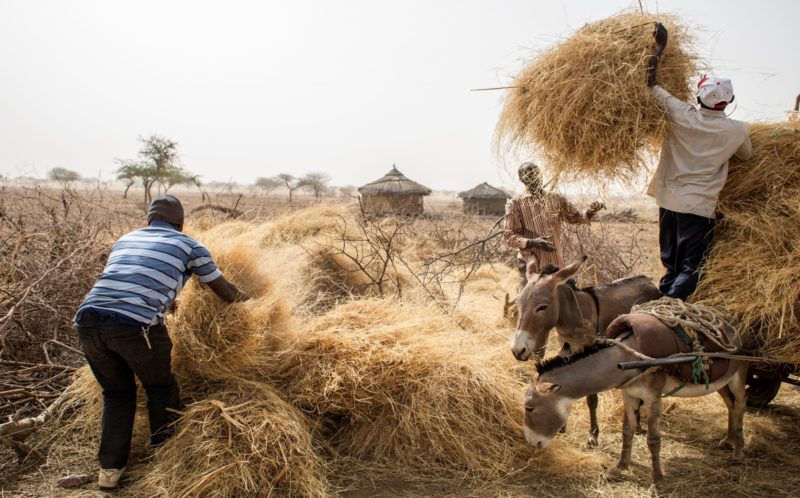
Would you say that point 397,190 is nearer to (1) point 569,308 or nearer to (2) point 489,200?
(2) point 489,200

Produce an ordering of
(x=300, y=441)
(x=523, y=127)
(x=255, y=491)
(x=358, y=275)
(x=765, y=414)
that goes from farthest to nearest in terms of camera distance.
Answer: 1. (x=358, y=275)
2. (x=765, y=414)
3. (x=523, y=127)
4. (x=300, y=441)
5. (x=255, y=491)

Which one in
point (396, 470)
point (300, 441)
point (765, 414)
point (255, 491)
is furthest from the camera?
point (765, 414)

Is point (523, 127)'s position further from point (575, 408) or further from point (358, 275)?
point (358, 275)

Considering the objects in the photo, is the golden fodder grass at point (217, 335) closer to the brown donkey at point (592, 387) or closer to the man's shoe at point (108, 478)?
the man's shoe at point (108, 478)

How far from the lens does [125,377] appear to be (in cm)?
310

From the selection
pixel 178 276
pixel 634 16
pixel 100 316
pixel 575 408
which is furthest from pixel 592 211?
pixel 100 316

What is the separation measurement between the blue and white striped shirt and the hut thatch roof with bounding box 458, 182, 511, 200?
80.7 ft

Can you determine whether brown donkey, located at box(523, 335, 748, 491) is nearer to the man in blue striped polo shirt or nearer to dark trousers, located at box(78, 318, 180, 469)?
the man in blue striped polo shirt

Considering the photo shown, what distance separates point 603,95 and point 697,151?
753 mm

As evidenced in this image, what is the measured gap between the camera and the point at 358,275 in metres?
6.55

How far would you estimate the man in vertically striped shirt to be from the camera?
13.1 ft

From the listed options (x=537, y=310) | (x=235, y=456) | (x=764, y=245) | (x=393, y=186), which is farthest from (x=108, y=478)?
(x=393, y=186)

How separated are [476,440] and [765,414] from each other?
9.11 ft

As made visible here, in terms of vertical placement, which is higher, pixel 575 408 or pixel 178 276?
pixel 178 276
